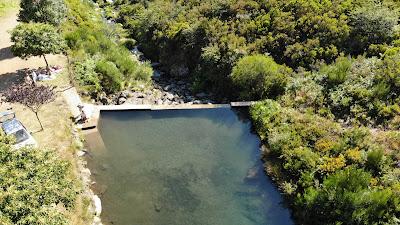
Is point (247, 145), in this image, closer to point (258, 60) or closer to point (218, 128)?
point (218, 128)

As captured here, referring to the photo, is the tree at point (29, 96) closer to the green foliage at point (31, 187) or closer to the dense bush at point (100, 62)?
the dense bush at point (100, 62)

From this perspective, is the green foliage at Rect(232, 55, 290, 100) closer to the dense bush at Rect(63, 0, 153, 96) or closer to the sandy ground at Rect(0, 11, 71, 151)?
the dense bush at Rect(63, 0, 153, 96)

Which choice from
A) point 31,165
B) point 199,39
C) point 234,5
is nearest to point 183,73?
point 199,39

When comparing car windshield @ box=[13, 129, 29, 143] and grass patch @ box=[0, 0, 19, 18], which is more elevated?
car windshield @ box=[13, 129, 29, 143]

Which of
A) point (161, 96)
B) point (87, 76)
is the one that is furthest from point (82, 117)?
point (161, 96)

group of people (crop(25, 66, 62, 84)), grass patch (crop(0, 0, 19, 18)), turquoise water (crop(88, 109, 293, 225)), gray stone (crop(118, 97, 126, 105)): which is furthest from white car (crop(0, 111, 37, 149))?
grass patch (crop(0, 0, 19, 18))

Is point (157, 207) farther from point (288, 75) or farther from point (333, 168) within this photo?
point (288, 75)
